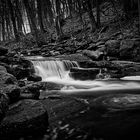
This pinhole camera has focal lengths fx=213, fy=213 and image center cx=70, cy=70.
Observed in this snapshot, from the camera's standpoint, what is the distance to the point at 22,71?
11.6 metres

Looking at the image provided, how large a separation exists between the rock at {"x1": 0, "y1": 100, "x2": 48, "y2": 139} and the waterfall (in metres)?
7.72

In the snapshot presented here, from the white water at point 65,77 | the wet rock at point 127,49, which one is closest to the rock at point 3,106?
the white water at point 65,77

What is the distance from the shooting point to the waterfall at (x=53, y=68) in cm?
1287

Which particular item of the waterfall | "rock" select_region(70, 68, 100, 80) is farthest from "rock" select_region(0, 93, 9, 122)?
the waterfall

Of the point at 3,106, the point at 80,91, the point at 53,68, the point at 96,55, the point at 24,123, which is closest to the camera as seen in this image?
the point at 24,123

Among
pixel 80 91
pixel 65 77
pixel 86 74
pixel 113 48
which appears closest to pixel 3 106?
pixel 80 91

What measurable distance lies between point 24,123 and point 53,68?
29.0 ft

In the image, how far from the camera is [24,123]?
14.9 feet

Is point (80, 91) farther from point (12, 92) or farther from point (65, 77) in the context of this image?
point (65, 77)

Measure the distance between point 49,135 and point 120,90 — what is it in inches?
176

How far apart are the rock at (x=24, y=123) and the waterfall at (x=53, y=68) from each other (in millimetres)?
7722

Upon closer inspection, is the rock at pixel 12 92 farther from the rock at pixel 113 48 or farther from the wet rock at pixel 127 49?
the rock at pixel 113 48

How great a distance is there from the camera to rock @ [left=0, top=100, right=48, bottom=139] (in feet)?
14.7

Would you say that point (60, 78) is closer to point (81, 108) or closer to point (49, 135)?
point (81, 108)
